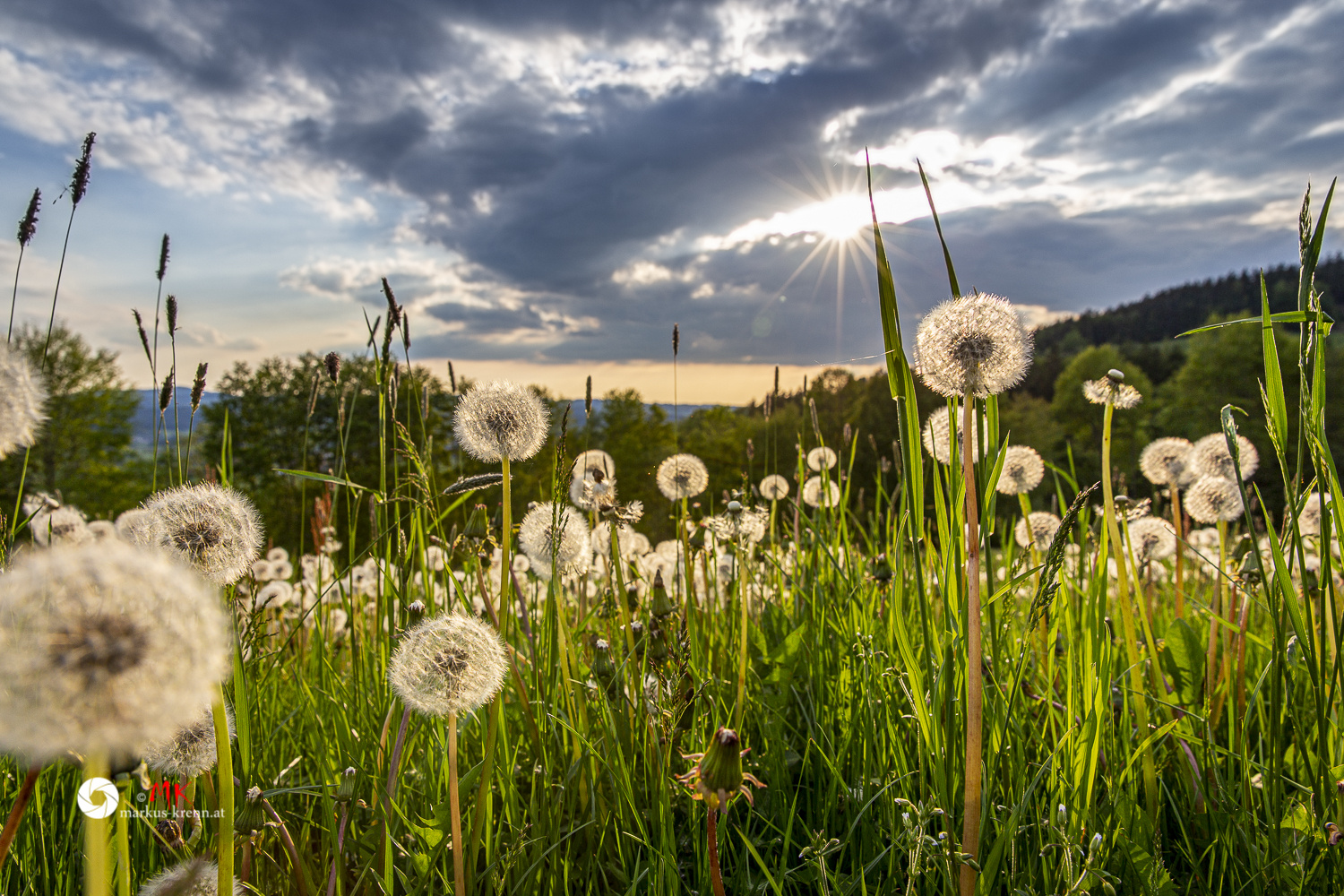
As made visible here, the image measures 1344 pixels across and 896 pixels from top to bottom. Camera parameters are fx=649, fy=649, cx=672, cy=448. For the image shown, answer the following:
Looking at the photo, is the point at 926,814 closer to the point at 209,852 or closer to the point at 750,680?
the point at 750,680

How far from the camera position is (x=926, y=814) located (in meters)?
1.22

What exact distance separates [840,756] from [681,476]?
161 cm

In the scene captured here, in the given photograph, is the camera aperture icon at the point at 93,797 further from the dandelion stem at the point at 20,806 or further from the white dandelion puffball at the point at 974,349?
the white dandelion puffball at the point at 974,349

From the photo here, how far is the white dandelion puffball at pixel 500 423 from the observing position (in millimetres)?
1931

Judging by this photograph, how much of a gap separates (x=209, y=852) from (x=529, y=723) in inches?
27.6

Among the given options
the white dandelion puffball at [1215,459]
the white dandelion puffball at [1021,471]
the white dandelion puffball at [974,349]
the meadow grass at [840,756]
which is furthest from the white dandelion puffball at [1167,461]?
the white dandelion puffball at [974,349]

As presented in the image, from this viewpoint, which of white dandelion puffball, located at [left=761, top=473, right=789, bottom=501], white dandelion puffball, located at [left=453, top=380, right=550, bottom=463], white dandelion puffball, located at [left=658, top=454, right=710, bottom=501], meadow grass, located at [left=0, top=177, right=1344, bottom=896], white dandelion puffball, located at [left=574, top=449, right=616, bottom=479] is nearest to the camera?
meadow grass, located at [left=0, top=177, right=1344, bottom=896]

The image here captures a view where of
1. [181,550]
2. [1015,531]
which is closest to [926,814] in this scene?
[181,550]

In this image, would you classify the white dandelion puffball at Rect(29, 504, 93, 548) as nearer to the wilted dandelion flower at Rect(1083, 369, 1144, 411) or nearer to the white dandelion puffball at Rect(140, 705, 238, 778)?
the white dandelion puffball at Rect(140, 705, 238, 778)

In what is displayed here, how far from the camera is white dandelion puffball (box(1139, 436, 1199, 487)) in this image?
3545 millimetres

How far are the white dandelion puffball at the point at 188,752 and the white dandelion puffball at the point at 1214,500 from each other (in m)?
3.73

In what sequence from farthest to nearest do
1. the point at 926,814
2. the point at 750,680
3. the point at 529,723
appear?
the point at 750,680
the point at 529,723
the point at 926,814

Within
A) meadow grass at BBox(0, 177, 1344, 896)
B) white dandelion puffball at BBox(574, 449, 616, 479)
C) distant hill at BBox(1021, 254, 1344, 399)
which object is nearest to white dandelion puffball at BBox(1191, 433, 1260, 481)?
meadow grass at BBox(0, 177, 1344, 896)

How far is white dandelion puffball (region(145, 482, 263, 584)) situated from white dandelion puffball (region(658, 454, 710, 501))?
1.95m
